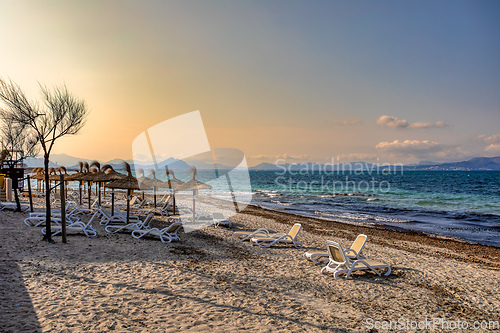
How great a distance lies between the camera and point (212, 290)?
5.45 metres

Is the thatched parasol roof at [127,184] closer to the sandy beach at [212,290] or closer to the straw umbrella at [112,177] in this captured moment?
the straw umbrella at [112,177]

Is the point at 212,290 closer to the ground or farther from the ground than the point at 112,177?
closer to the ground

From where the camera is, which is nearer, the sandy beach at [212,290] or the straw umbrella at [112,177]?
the sandy beach at [212,290]

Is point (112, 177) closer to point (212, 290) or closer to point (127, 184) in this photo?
point (127, 184)

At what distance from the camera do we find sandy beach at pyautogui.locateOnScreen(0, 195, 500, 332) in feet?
14.0

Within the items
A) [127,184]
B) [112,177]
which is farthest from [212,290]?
[112,177]

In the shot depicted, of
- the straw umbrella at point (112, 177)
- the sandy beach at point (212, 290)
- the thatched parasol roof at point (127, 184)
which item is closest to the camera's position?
the sandy beach at point (212, 290)

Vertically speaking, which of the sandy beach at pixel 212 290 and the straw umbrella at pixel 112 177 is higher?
the straw umbrella at pixel 112 177

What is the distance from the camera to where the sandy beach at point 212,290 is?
426 centimetres

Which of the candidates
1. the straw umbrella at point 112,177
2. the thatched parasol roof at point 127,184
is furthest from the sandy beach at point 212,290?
the straw umbrella at point 112,177

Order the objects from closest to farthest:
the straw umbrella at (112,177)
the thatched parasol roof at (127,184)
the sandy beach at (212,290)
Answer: the sandy beach at (212,290), the thatched parasol roof at (127,184), the straw umbrella at (112,177)

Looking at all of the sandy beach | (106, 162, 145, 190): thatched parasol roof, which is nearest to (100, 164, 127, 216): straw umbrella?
(106, 162, 145, 190): thatched parasol roof

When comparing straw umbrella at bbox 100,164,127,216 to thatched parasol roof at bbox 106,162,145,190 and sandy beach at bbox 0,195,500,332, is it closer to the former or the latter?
thatched parasol roof at bbox 106,162,145,190

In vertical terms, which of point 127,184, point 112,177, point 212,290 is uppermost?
point 112,177
